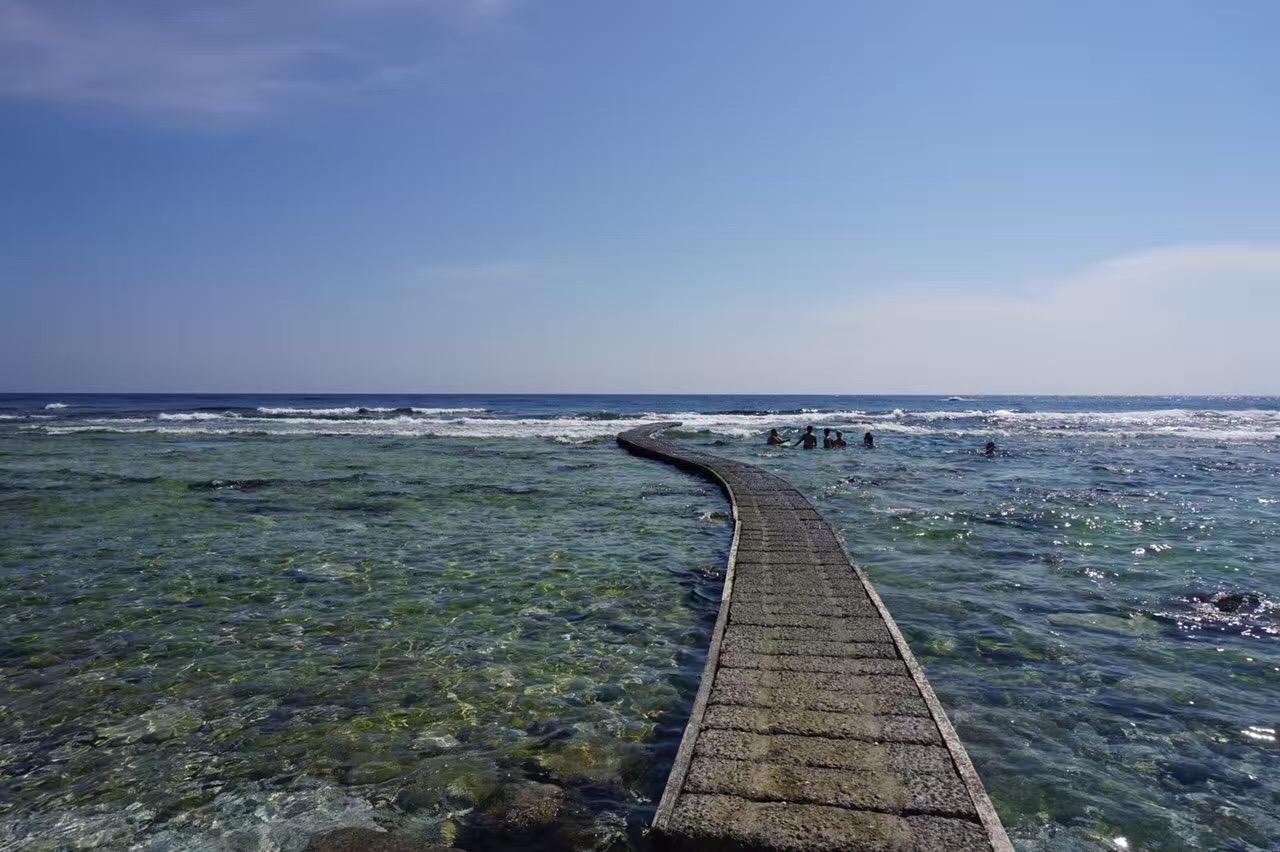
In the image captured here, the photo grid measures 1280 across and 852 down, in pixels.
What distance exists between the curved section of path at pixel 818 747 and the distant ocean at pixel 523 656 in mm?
591

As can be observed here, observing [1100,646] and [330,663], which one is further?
[1100,646]

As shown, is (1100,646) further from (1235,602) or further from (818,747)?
(818,747)

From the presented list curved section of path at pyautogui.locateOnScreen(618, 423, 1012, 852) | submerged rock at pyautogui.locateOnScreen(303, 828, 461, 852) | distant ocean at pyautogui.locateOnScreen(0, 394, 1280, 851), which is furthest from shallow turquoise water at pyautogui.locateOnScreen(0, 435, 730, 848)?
curved section of path at pyautogui.locateOnScreen(618, 423, 1012, 852)

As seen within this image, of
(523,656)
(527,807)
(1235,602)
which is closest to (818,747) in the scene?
(527,807)

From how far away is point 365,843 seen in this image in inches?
157

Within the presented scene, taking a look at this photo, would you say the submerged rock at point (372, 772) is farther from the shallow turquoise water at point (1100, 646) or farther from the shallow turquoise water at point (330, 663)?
the shallow turquoise water at point (1100, 646)

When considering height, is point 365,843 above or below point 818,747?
below

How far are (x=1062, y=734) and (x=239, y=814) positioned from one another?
5.86 meters

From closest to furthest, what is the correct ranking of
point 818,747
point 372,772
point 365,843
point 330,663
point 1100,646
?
point 365,843
point 818,747
point 372,772
point 330,663
point 1100,646

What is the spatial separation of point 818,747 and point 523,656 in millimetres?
3440

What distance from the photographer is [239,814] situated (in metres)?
4.36

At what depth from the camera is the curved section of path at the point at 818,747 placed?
3525mm

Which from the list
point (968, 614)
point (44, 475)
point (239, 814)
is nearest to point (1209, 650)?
point (968, 614)

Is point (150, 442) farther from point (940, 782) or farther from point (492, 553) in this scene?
point (940, 782)
